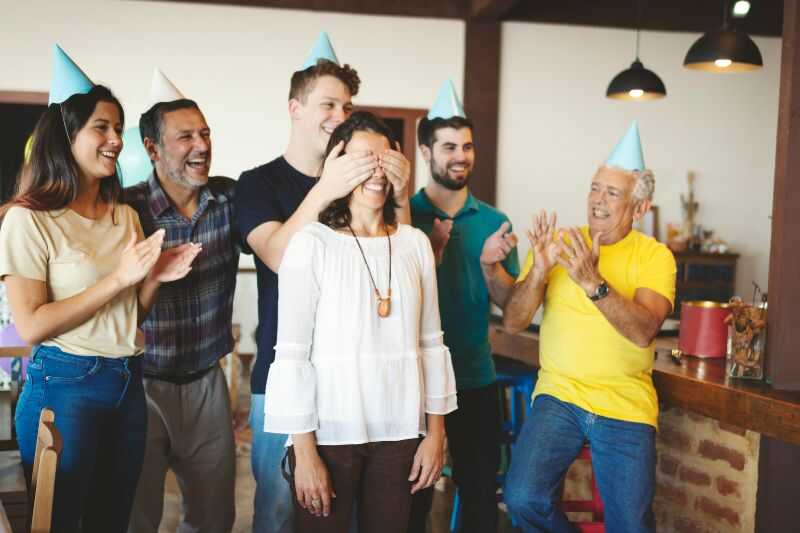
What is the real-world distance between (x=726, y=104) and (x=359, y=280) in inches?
253

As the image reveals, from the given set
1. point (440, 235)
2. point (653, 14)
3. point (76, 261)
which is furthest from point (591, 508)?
point (653, 14)

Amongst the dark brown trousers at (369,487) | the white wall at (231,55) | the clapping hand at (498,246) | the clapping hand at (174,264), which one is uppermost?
the white wall at (231,55)

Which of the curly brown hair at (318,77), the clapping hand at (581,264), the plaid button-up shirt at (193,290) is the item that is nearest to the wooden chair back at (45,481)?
the plaid button-up shirt at (193,290)

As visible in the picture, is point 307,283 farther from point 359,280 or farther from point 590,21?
point 590,21

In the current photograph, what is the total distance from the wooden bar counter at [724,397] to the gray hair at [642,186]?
25.1 inches

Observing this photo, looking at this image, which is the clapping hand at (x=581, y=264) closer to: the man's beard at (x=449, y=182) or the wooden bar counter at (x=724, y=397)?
the man's beard at (x=449, y=182)

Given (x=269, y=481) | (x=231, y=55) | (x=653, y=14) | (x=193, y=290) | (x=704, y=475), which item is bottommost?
(x=704, y=475)

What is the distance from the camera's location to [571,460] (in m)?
2.38

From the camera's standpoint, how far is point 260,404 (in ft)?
7.04

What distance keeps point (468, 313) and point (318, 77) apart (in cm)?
88

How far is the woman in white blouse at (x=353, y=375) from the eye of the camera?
175 centimetres

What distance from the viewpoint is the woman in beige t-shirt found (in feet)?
6.15

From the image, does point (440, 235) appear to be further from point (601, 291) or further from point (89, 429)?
point (89, 429)

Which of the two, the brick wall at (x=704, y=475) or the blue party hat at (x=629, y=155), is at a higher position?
the blue party hat at (x=629, y=155)
